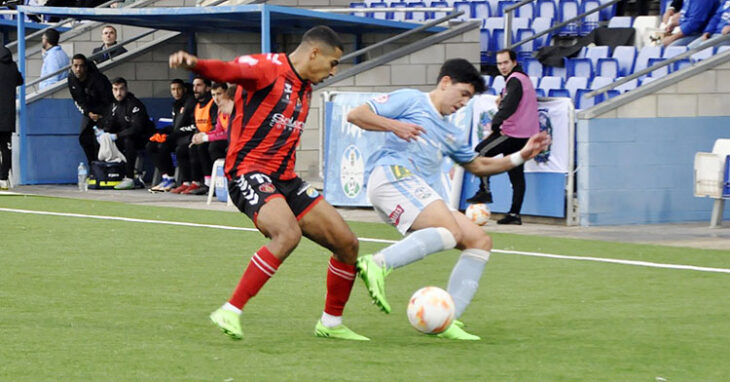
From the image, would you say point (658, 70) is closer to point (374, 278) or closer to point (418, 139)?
point (418, 139)

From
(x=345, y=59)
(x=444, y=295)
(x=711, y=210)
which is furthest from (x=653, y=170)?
(x=444, y=295)

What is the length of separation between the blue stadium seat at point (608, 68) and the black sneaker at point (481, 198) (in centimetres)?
350

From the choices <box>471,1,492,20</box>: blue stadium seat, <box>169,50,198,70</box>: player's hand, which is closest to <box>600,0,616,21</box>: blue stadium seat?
<box>471,1,492,20</box>: blue stadium seat

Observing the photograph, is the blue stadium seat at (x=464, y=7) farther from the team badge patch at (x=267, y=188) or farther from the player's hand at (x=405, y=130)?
the team badge patch at (x=267, y=188)

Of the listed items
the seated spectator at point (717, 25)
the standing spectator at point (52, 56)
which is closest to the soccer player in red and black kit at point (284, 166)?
the seated spectator at point (717, 25)

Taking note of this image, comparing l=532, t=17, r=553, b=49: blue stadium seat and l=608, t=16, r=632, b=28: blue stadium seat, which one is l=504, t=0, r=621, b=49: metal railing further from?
l=608, t=16, r=632, b=28: blue stadium seat

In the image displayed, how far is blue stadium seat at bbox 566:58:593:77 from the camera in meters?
19.6

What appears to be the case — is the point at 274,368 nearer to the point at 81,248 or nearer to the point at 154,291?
the point at 154,291

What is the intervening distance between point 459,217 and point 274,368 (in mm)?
1938

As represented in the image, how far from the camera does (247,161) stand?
8141 mm

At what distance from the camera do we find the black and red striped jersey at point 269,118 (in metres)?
8.02

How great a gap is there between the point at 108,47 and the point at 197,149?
5200mm

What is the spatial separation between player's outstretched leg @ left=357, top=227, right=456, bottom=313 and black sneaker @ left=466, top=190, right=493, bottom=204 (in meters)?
8.36

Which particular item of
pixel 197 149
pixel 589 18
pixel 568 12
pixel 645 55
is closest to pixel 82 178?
pixel 197 149
